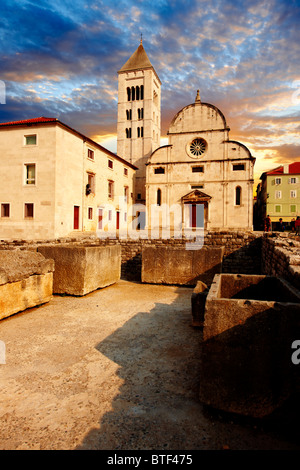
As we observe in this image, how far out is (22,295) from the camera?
265 inches

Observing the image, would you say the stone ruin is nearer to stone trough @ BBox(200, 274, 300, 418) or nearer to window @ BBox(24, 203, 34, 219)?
stone trough @ BBox(200, 274, 300, 418)

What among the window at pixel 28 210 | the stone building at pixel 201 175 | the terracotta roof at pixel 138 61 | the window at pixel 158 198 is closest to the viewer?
the window at pixel 28 210

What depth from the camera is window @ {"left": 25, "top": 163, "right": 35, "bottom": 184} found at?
19.8 m

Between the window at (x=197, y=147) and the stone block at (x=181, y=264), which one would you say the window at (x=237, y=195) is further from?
the stone block at (x=181, y=264)

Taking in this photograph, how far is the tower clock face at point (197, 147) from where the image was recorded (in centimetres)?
3050

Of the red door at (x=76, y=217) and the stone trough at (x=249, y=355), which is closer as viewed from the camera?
the stone trough at (x=249, y=355)

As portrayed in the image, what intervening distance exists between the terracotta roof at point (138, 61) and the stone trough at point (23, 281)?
142ft

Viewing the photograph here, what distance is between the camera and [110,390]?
3502 millimetres

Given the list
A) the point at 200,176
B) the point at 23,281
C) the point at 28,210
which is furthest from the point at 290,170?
the point at 23,281

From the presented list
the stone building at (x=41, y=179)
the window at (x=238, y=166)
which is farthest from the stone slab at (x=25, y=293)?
the window at (x=238, y=166)

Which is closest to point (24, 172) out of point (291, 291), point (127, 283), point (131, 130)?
point (127, 283)

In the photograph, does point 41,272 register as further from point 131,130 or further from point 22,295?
point 131,130

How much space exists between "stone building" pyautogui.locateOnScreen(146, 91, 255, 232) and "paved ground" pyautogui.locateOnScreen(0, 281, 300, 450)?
24.4 m
